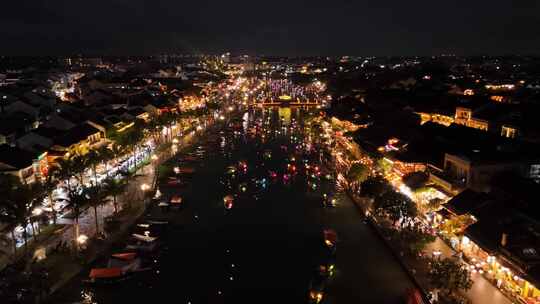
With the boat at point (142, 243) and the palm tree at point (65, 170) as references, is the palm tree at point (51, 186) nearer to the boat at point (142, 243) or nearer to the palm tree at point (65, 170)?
→ the palm tree at point (65, 170)

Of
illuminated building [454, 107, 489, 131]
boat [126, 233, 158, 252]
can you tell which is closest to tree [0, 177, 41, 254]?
boat [126, 233, 158, 252]

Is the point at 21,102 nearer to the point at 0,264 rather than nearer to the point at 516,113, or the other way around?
the point at 0,264

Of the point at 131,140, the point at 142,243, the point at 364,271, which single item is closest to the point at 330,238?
the point at 364,271

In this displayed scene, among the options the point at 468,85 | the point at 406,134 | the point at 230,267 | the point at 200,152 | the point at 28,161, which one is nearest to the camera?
the point at 230,267

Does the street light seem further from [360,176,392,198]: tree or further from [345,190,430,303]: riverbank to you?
[360,176,392,198]: tree

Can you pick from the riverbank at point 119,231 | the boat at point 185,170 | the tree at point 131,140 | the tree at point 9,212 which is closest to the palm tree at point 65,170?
the riverbank at point 119,231

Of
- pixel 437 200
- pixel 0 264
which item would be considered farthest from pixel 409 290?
pixel 0 264
